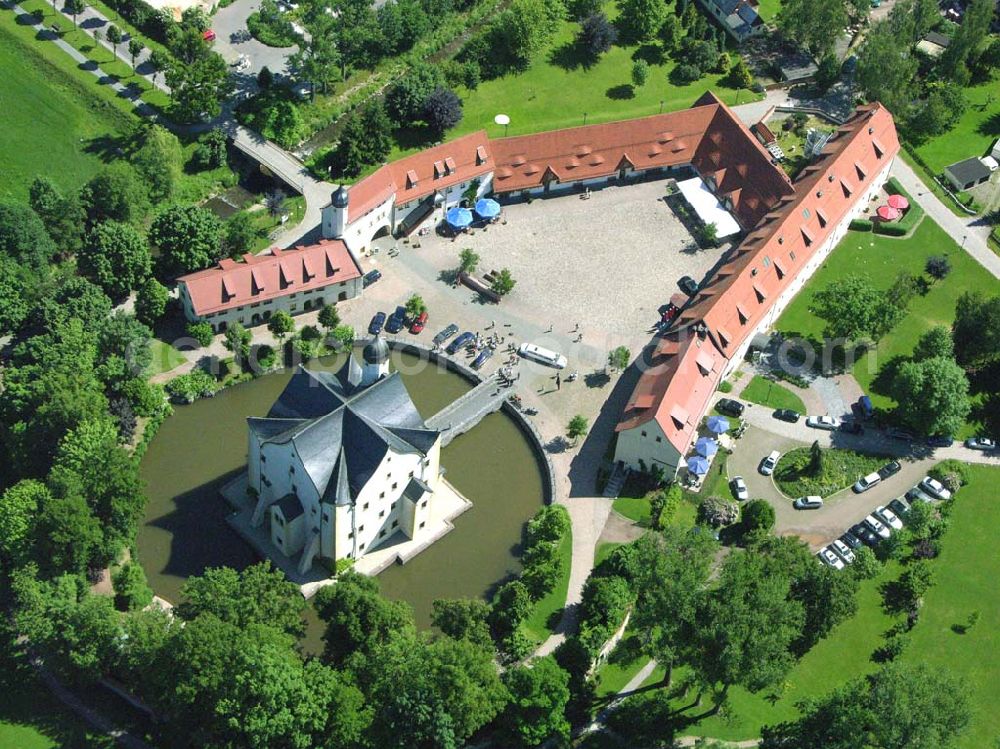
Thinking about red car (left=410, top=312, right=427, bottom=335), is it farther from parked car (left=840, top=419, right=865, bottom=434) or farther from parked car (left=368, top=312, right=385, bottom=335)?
parked car (left=840, top=419, right=865, bottom=434)

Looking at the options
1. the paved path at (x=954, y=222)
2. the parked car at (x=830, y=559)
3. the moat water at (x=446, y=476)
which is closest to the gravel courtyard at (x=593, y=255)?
the moat water at (x=446, y=476)

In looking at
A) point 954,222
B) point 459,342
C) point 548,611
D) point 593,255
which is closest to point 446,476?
point 459,342

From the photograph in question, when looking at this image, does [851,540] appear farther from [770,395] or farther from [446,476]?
[446,476]

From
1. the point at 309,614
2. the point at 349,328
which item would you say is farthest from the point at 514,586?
the point at 349,328

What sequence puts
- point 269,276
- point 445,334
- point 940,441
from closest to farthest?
point 940,441, point 269,276, point 445,334

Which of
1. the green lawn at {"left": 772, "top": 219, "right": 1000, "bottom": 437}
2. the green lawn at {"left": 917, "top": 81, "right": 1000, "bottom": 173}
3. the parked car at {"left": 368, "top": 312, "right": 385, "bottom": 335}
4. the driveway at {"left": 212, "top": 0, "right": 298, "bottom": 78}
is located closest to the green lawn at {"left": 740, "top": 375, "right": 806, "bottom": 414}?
the green lawn at {"left": 772, "top": 219, "right": 1000, "bottom": 437}
